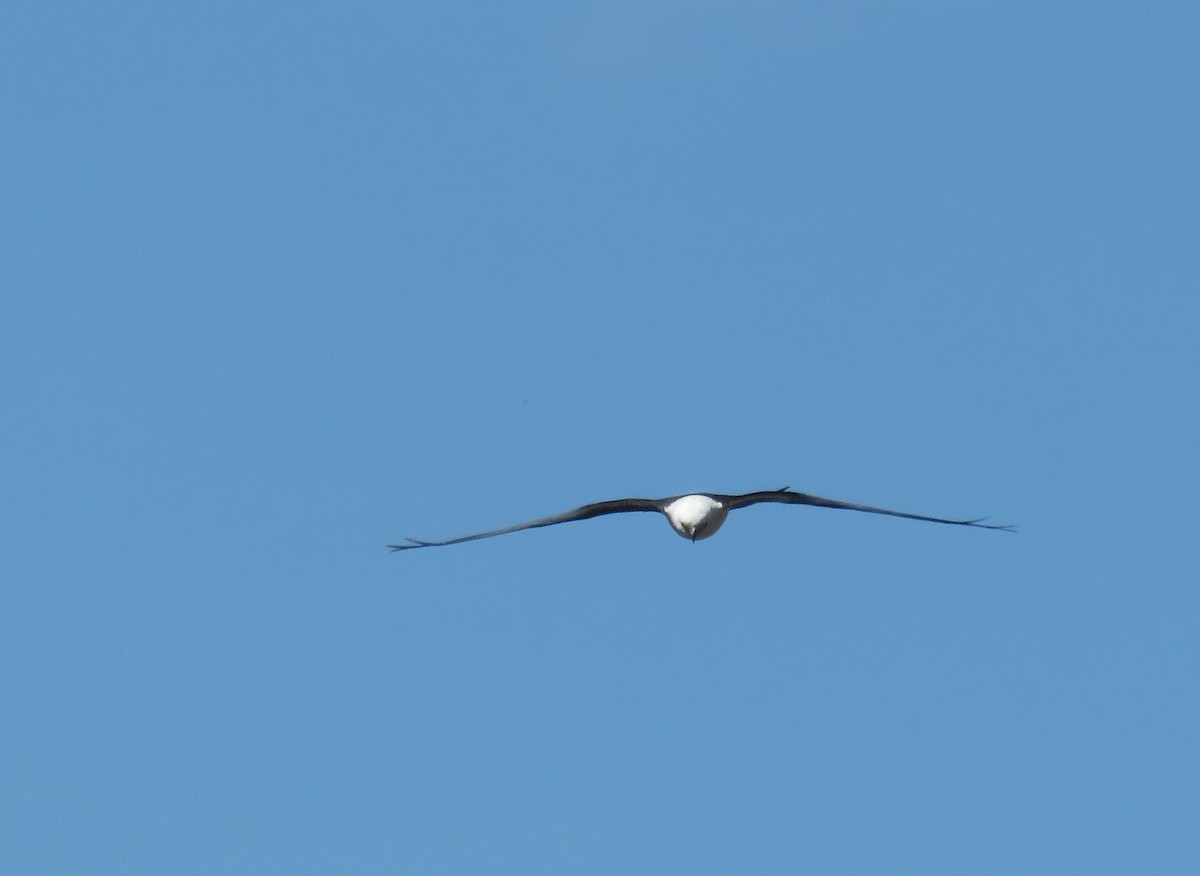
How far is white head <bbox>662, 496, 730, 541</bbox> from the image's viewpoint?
41.7 m

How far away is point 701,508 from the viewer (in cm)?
4166

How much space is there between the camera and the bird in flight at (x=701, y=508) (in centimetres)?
4162

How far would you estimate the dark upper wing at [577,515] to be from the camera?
1697 inches

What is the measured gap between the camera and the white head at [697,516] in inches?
1640

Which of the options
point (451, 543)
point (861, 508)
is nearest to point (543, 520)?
point (451, 543)

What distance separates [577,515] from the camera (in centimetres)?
4359

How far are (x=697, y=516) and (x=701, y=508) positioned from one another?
0.62ft

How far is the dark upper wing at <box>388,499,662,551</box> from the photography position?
43.1 meters

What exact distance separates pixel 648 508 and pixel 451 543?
4166 mm

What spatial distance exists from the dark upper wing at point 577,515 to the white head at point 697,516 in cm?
99

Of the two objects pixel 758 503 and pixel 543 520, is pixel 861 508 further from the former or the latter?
pixel 543 520

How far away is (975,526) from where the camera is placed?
4128 centimetres

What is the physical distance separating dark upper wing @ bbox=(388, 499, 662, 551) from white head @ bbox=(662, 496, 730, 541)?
991 mm

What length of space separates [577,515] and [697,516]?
3.14m
